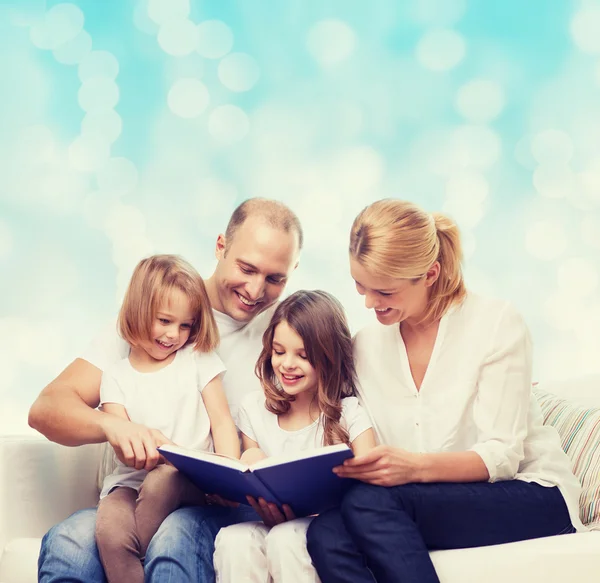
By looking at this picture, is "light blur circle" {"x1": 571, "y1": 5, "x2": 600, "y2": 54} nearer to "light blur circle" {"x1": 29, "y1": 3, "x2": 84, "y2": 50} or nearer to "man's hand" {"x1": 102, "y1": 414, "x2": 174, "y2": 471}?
"light blur circle" {"x1": 29, "y1": 3, "x2": 84, "y2": 50}

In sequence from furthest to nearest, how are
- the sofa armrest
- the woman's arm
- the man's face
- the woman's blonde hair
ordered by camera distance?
the man's face → the sofa armrest → the woman's blonde hair → the woman's arm

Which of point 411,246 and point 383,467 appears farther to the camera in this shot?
point 411,246

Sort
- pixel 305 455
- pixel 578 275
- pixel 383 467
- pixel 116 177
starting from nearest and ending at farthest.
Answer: pixel 305 455 < pixel 383 467 < pixel 578 275 < pixel 116 177

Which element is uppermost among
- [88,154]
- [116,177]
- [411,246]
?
[88,154]

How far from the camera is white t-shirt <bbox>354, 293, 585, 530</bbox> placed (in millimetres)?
1786

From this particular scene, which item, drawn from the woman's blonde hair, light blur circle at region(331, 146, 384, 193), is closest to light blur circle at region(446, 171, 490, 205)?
light blur circle at region(331, 146, 384, 193)

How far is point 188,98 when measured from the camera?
371 centimetres

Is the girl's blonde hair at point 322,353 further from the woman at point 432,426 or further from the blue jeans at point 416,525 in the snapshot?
the blue jeans at point 416,525

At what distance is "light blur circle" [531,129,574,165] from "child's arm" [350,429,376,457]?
2.07 m

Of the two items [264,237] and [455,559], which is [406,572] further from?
[264,237]

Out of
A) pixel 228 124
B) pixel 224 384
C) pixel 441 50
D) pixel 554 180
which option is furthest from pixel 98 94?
pixel 554 180

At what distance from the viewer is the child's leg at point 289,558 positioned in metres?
1.65

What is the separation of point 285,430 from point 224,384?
0.29 m

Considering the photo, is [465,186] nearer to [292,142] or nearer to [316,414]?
[292,142]
